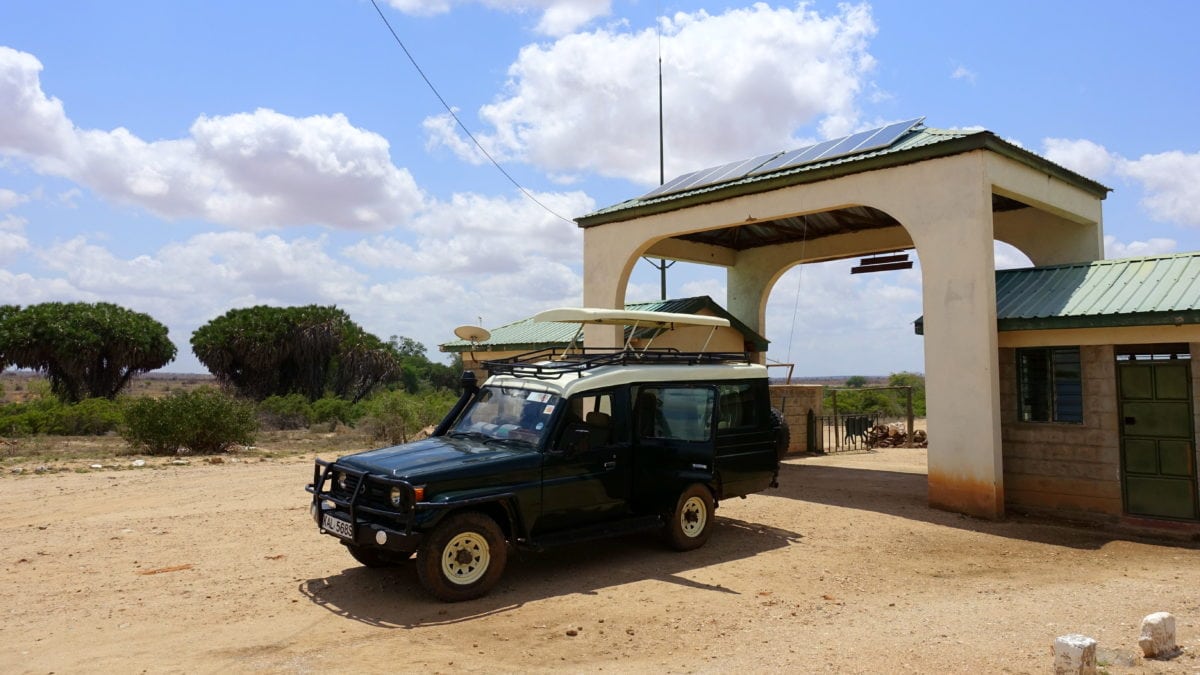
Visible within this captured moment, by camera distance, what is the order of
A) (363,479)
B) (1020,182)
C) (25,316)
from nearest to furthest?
(363,479)
(1020,182)
(25,316)

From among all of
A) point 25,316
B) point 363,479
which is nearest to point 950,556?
point 363,479

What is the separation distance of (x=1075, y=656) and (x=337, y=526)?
531cm

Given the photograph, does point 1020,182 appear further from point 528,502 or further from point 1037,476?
point 528,502

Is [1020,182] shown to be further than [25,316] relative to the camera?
No

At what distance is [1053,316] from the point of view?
9961 mm

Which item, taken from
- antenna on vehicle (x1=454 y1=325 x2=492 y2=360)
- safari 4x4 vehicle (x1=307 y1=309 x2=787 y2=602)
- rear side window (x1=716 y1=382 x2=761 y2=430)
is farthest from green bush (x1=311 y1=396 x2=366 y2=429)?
rear side window (x1=716 y1=382 x2=761 y2=430)

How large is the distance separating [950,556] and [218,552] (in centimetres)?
767

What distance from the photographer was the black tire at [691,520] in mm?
7953

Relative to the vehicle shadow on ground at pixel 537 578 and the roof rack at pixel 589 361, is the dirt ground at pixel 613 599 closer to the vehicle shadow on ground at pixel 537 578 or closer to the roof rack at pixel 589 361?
the vehicle shadow on ground at pixel 537 578

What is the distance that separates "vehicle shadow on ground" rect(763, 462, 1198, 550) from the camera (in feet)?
30.3

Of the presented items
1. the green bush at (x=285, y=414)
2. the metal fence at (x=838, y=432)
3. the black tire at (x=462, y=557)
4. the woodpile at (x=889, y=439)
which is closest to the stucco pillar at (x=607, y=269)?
the metal fence at (x=838, y=432)

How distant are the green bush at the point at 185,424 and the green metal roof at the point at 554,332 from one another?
5861mm

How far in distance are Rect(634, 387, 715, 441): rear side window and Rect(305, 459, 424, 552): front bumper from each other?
2.60 meters

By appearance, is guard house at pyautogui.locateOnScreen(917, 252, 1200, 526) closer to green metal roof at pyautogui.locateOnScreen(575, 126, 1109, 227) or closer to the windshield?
green metal roof at pyautogui.locateOnScreen(575, 126, 1109, 227)
